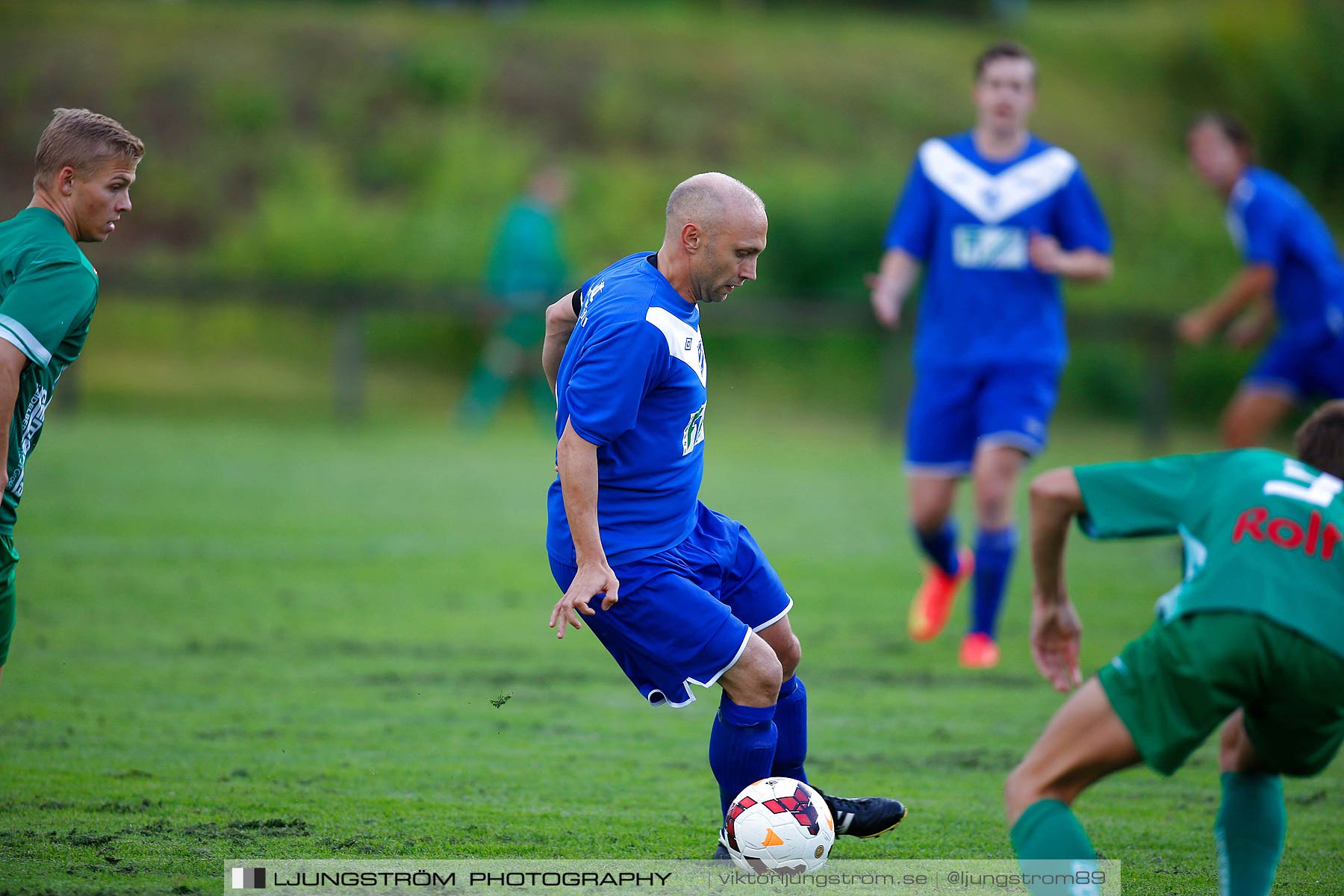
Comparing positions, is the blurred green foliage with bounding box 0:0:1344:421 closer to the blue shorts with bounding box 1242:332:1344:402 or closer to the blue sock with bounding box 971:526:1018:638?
the blue shorts with bounding box 1242:332:1344:402

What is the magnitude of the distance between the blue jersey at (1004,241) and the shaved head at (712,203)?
3.15 meters

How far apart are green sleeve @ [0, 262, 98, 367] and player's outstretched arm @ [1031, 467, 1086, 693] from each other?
2.37 metres

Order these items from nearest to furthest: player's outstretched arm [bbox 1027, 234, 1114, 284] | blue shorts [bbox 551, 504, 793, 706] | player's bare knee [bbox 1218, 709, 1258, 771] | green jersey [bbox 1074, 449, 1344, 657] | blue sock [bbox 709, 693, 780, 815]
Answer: green jersey [bbox 1074, 449, 1344, 657], player's bare knee [bbox 1218, 709, 1258, 771], blue shorts [bbox 551, 504, 793, 706], blue sock [bbox 709, 693, 780, 815], player's outstretched arm [bbox 1027, 234, 1114, 284]

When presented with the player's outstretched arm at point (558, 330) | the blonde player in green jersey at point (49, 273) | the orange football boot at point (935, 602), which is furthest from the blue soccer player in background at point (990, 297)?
the blonde player in green jersey at point (49, 273)

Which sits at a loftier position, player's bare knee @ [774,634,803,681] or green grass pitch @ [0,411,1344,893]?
player's bare knee @ [774,634,803,681]

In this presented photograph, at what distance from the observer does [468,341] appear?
17453 mm

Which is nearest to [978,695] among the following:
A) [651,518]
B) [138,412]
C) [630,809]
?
[630,809]

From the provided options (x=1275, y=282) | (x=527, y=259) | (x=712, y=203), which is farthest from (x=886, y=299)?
(x=527, y=259)

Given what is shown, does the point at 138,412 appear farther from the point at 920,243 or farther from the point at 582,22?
the point at 582,22

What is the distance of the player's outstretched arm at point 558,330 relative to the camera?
3928 mm

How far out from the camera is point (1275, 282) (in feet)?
27.8

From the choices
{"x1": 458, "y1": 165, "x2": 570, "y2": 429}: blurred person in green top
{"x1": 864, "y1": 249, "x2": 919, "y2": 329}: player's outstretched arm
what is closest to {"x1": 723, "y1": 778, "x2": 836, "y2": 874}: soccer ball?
{"x1": 864, "y1": 249, "x2": 919, "y2": 329}: player's outstretched arm

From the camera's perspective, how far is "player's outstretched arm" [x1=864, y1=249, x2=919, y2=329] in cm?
640

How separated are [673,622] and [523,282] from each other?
1180 cm
